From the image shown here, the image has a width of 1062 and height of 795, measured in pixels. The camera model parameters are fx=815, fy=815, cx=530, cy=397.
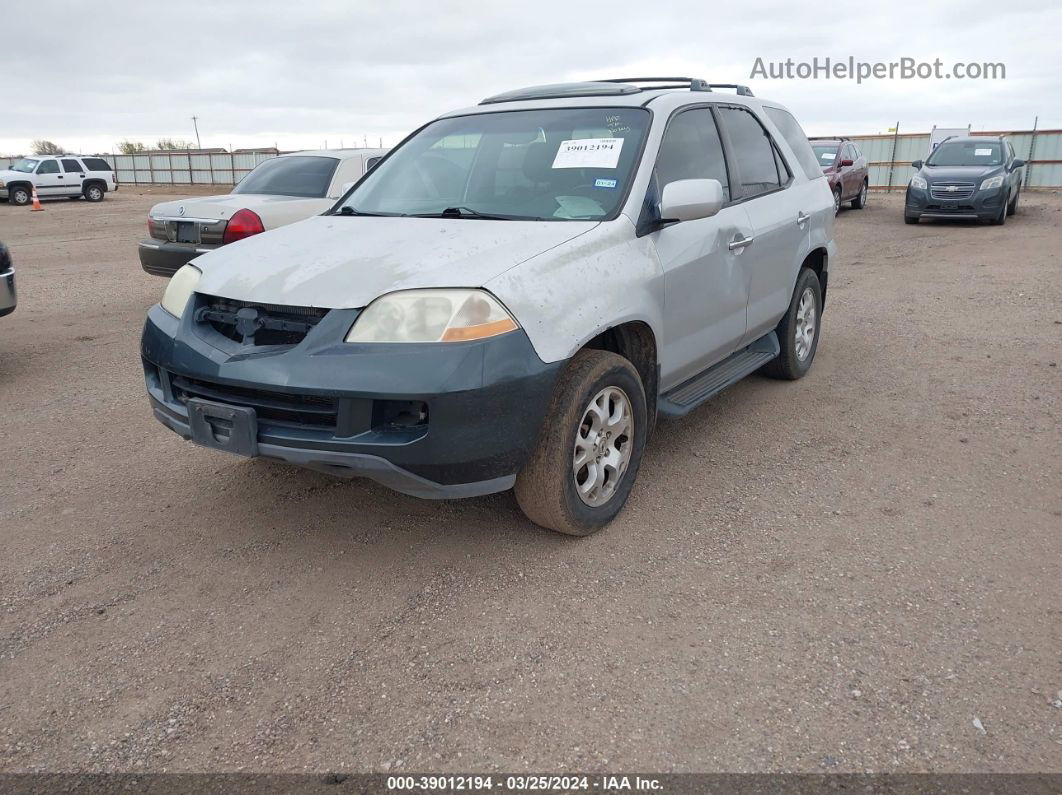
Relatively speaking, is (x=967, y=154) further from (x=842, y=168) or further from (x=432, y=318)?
(x=432, y=318)

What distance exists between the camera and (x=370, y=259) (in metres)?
3.16

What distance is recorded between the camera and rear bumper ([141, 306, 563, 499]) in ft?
9.08

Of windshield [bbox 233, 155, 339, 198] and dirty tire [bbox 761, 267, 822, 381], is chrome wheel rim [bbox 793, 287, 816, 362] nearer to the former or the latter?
dirty tire [bbox 761, 267, 822, 381]

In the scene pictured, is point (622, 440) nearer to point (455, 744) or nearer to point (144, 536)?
point (455, 744)

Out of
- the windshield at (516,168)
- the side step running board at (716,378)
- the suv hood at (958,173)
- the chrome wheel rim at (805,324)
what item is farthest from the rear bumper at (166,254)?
the suv hood at (958,173)

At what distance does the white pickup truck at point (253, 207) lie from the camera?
7.64 meters

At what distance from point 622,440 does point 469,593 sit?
0.99 m

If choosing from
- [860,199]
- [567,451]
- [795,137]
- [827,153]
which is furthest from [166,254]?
[860,199]

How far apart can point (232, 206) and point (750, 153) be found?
16.8 ft

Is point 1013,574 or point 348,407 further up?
point 348,407

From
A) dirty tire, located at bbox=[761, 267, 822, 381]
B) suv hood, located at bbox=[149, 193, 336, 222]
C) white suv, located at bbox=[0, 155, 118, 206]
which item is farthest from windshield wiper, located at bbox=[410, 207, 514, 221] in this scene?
white suv, located at bbox=[0, 155, 118, 206]

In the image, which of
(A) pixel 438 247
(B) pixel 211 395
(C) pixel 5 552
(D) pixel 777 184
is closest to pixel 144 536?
(C) pixel 5 552

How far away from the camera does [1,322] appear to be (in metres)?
8.09

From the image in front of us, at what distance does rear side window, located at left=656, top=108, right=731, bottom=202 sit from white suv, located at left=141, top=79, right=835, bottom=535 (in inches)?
0.6
